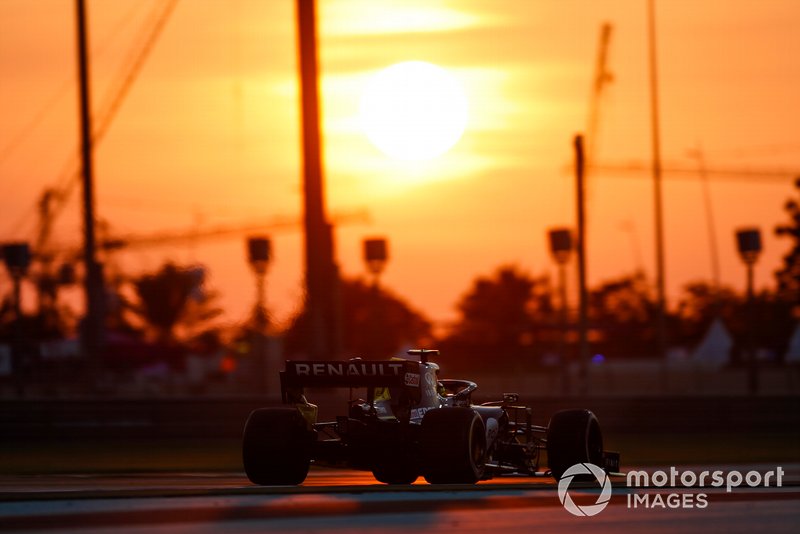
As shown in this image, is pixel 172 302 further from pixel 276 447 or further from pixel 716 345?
pixel 276 447

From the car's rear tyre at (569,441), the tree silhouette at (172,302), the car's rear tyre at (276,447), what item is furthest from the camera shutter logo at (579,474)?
the tree silhouette at (172,302)

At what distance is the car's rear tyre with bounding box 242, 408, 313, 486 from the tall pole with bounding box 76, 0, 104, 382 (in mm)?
11988

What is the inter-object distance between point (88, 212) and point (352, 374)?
17058 millimetres

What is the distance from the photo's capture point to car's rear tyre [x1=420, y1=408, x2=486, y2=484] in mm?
11875

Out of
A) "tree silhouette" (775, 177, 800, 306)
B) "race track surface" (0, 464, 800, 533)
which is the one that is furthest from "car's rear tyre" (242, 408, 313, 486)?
"tree silhouette" (775, 177, 800, 306)

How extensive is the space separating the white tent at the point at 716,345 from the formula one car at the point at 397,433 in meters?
15.8

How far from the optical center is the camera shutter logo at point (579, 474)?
10.5 m

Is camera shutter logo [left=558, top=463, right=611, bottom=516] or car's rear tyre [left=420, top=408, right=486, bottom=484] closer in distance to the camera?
camera shutter logo [left=558, top=463, right=611, bottom=516]

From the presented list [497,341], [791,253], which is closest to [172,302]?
[497,341]

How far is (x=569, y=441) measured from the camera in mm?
12984

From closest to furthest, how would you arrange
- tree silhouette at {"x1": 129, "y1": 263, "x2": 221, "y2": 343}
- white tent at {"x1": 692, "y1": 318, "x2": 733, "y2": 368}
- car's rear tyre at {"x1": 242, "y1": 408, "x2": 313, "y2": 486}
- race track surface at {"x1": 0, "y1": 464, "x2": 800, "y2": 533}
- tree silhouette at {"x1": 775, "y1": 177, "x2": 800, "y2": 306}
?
race track surface at {"x1": 0, "y1": 464, "x2": 800, "y2": 533} < car's rear tyre at {"x1": 242, "y1": 408, "x2": 313, "y2": 486} < tree silhouette at {"x1": 129, "y1": 263, "x2": 221, "y2": 343} < white tent at {"x1": 692, "y1": 318, "x2": 733, "y2": 368} < tree silhouette at {"x1": 775, "y1": 177, "x2": 800, "y2": 306}

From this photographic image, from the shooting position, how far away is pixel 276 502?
10.2 meters

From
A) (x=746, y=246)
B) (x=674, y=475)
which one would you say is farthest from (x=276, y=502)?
(x=746, y=246)

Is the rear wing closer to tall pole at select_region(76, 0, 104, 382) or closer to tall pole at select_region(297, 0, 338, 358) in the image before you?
tall pole at select_region(76, 0, 104, 382)
